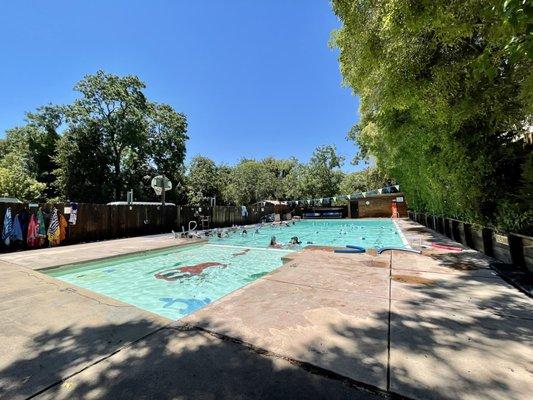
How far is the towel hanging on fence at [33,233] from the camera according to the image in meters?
8.83

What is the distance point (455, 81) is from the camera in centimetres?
488

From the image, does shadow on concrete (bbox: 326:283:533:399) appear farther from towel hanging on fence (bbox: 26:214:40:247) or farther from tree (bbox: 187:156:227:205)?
tree (bbox: 187:156:227:205)

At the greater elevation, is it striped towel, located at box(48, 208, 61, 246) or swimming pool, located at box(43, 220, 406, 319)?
striped towel, located at box(48, 208, 61, 246)

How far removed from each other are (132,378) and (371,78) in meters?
6.65

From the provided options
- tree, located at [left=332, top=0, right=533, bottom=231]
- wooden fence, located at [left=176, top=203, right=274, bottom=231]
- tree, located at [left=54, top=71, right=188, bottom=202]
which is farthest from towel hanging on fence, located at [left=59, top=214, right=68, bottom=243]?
tree, located at [left=54, top=71, right=188, bottom=202]

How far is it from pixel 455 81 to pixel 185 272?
24.1 ft

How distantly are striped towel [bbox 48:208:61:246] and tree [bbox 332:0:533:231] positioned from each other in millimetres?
10866

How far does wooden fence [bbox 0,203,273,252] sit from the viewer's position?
9570 millimetres

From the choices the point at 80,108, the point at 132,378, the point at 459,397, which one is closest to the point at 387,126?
the point at 459,397

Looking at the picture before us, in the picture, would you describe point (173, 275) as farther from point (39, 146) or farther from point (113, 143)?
point (39, 146)

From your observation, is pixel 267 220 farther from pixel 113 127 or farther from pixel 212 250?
pixel 113 127

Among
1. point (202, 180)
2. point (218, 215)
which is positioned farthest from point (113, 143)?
point (218, 215)

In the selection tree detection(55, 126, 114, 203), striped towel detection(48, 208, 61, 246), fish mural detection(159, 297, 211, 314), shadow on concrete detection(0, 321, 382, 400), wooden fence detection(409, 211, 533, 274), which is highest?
tree detection(55, 126, 114, 203)

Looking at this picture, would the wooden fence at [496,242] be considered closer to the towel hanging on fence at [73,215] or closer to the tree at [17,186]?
the towel hanging on fence at [73,215]
